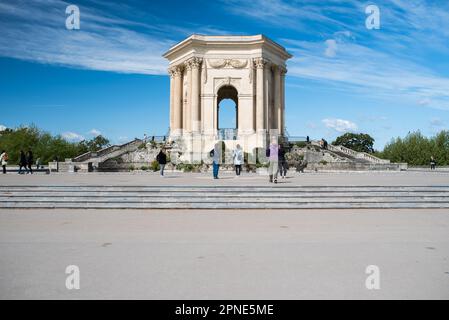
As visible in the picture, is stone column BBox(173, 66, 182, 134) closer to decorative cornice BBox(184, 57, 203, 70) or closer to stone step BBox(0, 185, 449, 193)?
decorative cornice BBox(184, 57, 203, 70)

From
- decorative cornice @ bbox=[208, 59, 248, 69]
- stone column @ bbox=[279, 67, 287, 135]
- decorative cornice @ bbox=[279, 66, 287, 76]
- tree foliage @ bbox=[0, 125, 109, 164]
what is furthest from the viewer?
tree foliage @ bbox=[0, 125, 109, 164]

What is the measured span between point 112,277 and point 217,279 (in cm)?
144

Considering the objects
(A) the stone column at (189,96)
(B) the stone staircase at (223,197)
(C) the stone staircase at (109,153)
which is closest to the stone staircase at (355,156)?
(A) the stone column at (189,96)

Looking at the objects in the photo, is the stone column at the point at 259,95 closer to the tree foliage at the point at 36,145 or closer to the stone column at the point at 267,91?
the stone column at the point at 267,91

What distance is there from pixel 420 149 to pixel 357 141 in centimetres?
4803

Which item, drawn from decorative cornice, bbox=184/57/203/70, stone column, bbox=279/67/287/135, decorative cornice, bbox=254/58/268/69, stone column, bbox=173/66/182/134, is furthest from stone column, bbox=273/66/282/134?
stone column, bbox=173/66/182/134

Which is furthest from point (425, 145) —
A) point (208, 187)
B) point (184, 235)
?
point (184, 235)

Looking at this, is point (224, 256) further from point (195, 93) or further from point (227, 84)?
point (227, 84)

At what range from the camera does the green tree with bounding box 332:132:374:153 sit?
11794 centimetres

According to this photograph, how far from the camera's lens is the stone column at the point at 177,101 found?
50.7 metres

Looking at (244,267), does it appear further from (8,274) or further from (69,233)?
(69,233)

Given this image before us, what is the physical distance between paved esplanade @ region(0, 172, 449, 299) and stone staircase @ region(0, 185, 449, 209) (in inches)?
82.1

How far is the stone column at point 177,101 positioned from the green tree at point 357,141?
76254mm

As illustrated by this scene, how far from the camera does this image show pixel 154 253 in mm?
7074
